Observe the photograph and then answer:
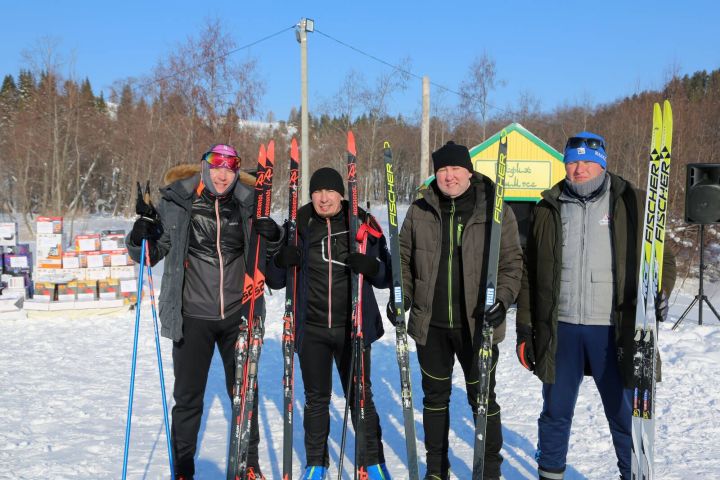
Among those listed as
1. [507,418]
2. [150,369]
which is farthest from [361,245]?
[150,369]

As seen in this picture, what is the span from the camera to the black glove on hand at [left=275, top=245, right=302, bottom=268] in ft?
9.32

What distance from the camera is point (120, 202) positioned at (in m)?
41.7

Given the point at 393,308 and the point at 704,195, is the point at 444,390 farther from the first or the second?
the point at 704,195

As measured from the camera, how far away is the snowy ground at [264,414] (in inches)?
135

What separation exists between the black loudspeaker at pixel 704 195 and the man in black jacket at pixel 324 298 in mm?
4387

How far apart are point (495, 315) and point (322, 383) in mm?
1031

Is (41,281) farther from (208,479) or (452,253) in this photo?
(452,253)

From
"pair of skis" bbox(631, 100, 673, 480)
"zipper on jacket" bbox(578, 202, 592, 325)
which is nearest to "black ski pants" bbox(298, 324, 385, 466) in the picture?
"zipper on jacket" bbox(578, 202, 592, 325)

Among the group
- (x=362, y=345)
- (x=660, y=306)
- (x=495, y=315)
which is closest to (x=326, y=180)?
(x=362, y=345)

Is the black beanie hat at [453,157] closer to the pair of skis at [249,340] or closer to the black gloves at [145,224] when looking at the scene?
the pair of skis at [249,340]

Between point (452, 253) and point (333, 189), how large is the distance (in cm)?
71

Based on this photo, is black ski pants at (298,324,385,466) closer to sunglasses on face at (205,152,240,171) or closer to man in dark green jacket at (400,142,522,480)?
man in dark green jacket at (400,142,522,480)

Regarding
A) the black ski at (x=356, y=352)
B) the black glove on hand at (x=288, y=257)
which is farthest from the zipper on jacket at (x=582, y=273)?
the black glove on hand at (x=288, y=257)

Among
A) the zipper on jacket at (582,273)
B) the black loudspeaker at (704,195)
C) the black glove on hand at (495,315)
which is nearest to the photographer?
the zipper on jacket at (582,273)
